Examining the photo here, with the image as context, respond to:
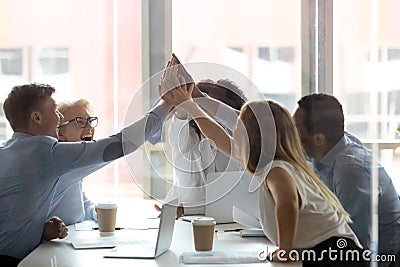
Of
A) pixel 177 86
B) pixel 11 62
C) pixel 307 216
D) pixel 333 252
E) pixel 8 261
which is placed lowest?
pixel 8 261

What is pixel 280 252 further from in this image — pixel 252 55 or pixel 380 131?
pixel 252 55

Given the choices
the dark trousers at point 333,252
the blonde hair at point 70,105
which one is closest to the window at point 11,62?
the blonde hair at point 70,105

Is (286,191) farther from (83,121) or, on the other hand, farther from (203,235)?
(83,121)

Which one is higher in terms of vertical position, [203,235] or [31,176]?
[31,176]

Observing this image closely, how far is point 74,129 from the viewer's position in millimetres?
2494

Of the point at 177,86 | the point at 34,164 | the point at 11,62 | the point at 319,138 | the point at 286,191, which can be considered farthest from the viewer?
the point at 11,62

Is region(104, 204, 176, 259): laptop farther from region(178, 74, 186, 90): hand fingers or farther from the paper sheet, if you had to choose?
region(178, 74, 186, 90): hand fingers

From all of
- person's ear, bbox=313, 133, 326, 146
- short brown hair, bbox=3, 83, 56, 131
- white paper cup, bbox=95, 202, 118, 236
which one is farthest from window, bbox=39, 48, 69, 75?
person's ear, bbox=313, 133, 326, 146

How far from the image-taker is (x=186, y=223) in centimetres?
231

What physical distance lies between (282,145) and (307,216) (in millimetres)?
224

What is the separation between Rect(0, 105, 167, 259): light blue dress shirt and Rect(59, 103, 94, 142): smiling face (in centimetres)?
25

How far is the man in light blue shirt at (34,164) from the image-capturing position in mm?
2170

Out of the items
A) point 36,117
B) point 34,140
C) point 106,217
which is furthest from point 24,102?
point 106,217

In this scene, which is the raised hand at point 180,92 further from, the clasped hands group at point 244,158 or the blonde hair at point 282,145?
the blonde hair at point 282,145
